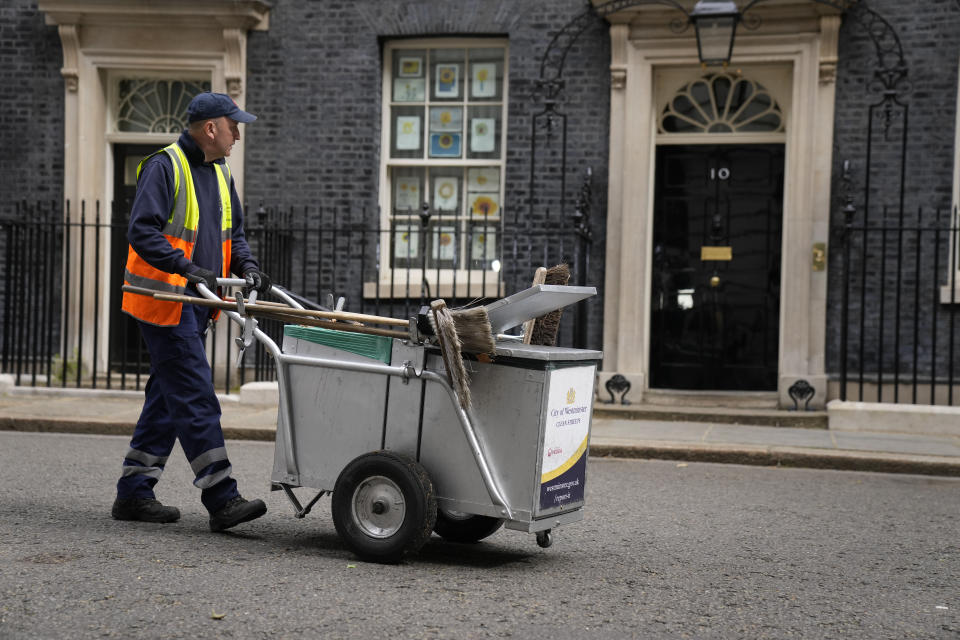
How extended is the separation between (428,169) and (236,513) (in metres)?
7.41

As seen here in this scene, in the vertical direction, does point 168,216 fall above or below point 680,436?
above

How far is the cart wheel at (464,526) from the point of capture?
5082 millimetres

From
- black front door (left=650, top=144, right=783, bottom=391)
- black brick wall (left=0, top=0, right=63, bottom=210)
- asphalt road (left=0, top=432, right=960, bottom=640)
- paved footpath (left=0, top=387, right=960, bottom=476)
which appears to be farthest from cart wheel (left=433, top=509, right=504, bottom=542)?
black brick wall (left=0, top=0, right=63, bottom=210)

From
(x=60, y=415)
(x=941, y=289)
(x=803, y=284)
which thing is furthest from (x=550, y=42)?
(x=60, y=415)

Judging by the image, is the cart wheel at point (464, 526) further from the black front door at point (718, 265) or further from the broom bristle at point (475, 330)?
the black front door at point (718, 265)

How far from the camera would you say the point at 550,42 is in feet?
37.9

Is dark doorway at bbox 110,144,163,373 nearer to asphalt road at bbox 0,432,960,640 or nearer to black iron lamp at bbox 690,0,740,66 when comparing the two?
black iron lamp at bbox 690,0,740,66

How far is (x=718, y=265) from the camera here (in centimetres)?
1138

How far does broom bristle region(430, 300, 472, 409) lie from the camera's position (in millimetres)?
4426

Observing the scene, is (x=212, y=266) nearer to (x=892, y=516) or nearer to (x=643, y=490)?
(x=643, y=490)

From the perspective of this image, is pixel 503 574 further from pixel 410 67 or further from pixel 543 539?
pixel 410 67

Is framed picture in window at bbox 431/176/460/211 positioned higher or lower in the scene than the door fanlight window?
lower

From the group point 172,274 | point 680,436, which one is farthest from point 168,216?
point 680,436

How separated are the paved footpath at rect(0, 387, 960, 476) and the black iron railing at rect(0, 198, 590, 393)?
752 millimetres
